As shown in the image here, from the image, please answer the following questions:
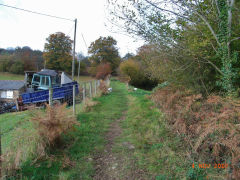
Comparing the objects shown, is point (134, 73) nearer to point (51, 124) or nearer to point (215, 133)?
point (215, 133)

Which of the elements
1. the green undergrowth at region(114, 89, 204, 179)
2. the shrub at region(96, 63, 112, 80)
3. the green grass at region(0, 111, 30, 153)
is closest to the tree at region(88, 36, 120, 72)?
the shrub at region(96, 63, 112, 80)

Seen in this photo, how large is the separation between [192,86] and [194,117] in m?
2.43

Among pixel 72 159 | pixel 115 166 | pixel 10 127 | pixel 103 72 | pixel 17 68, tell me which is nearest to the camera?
pixel 115 166

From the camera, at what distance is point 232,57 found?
463cm

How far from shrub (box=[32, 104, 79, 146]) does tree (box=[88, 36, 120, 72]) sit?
3876cm

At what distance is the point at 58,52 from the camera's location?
40344 millimetres

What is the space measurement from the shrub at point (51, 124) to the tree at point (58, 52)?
126 feet

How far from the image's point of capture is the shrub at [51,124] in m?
3.48

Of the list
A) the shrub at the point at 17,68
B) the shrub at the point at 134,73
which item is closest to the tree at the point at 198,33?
the shrub at the point at 134,73

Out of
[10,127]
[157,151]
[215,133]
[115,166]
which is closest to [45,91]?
[10,127]

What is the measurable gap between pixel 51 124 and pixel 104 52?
4061 centimetres

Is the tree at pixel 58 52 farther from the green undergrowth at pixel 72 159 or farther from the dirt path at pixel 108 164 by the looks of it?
the dirt path at pixel 108 164

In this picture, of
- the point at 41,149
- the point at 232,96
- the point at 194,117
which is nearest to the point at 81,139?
the point at 41,149

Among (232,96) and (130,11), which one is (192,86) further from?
(130,11)
